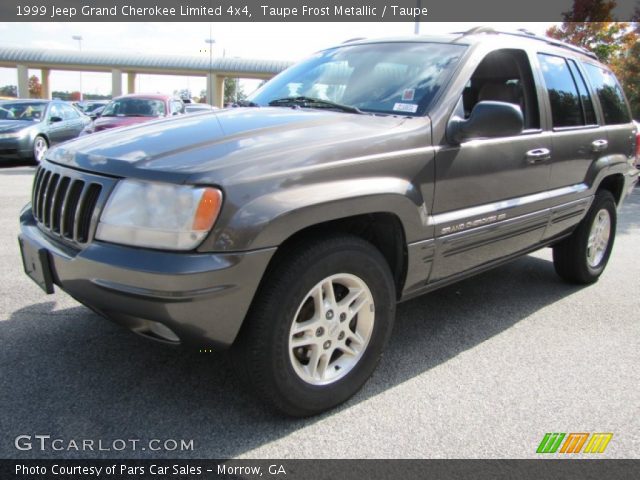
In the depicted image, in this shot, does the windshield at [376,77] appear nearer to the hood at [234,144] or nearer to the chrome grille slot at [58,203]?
the hood at [234,144]

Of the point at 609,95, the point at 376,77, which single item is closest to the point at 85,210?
the point at 376,77

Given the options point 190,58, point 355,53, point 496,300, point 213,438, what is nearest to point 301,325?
point 213,438

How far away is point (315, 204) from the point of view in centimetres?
219

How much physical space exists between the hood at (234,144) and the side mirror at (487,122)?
0.65ft

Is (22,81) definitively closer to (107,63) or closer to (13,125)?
(107,63)

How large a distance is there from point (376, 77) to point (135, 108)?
Result: 9.85m

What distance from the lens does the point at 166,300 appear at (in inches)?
77.5

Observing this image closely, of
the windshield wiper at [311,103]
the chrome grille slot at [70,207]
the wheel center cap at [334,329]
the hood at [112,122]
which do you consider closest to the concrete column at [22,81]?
the hood at [112,122]

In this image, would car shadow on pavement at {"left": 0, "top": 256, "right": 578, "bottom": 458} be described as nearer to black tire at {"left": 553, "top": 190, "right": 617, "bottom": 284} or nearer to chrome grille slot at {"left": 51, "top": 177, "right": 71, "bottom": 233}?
chrome grille slot at {"left": 51, "top": 177, "right": 71, "bottom": 233}

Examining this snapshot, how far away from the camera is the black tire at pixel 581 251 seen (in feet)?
14.4

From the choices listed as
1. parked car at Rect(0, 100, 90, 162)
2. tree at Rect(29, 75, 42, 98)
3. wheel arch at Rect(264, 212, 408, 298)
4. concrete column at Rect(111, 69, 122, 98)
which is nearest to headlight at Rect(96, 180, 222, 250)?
wheel arch at Rect(264, 212, 408, 298)

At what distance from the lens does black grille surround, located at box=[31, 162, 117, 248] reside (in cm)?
219

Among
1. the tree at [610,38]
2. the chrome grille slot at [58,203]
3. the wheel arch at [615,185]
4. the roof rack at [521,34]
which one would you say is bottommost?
the wheel arch at [615,185]

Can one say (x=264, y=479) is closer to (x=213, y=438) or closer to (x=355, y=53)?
(x=213, y=438)
